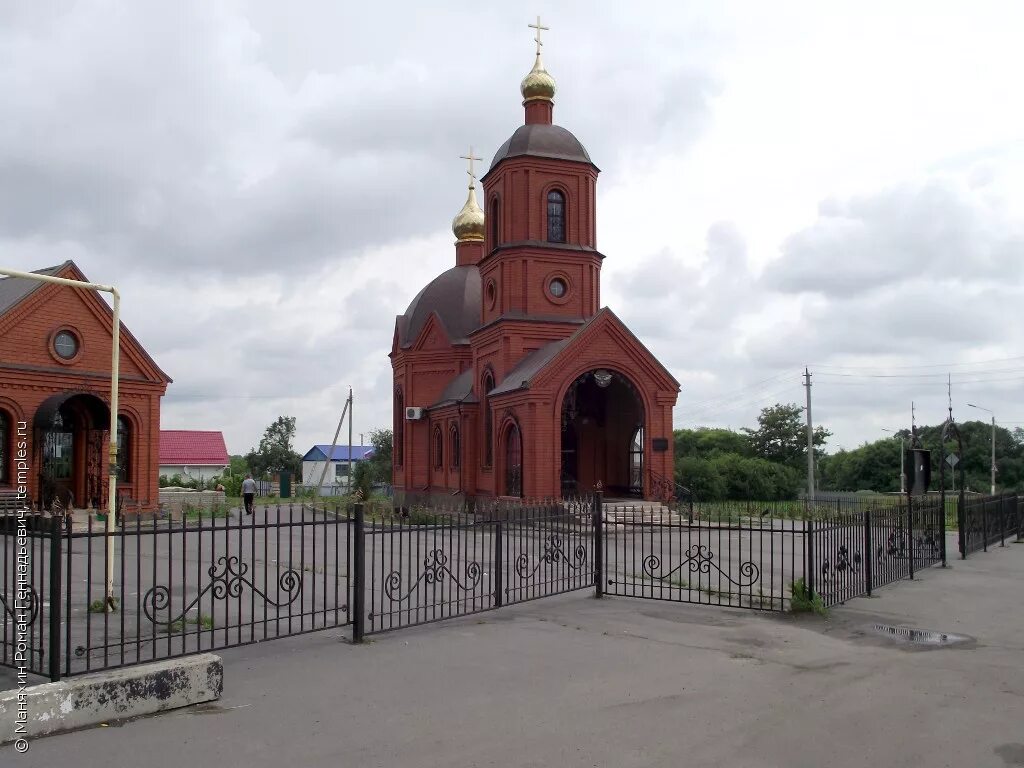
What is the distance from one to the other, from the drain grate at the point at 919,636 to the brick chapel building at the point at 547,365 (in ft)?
55.2

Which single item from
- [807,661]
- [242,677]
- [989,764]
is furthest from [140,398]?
[989,764]

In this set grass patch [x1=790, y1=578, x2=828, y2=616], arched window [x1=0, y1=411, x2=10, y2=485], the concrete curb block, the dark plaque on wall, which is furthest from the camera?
arched window [x1=0, y1=411, x2=10, y2=485]

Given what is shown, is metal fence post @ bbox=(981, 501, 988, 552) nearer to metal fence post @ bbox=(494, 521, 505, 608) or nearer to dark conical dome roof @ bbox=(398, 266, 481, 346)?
metal fence post @ bbox=(494, 521, 505, 608)

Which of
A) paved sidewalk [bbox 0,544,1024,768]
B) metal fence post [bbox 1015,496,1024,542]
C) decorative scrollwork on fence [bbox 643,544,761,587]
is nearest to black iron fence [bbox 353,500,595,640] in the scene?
paved sidewalk [bbox 0,544,1024,768]

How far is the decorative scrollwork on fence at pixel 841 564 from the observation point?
10.5 meters

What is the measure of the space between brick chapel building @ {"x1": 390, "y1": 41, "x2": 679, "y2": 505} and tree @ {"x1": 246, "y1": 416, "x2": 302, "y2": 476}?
143 feet

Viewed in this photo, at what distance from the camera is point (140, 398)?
26953 millimetres

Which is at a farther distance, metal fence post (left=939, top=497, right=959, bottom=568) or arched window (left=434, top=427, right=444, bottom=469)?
arched window (left=434, top=427, right=444, bottom=469)

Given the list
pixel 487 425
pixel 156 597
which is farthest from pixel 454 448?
pixel 156 597

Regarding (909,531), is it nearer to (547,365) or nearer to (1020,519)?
(1020,519)

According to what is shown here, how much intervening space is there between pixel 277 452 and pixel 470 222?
41950 mm

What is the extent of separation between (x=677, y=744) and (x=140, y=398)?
80.6 ft

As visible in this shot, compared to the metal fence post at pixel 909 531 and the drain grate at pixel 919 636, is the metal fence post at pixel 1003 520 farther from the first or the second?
the drain grate at pixel 919 636

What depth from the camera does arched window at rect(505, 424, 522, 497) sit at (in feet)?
90.0
